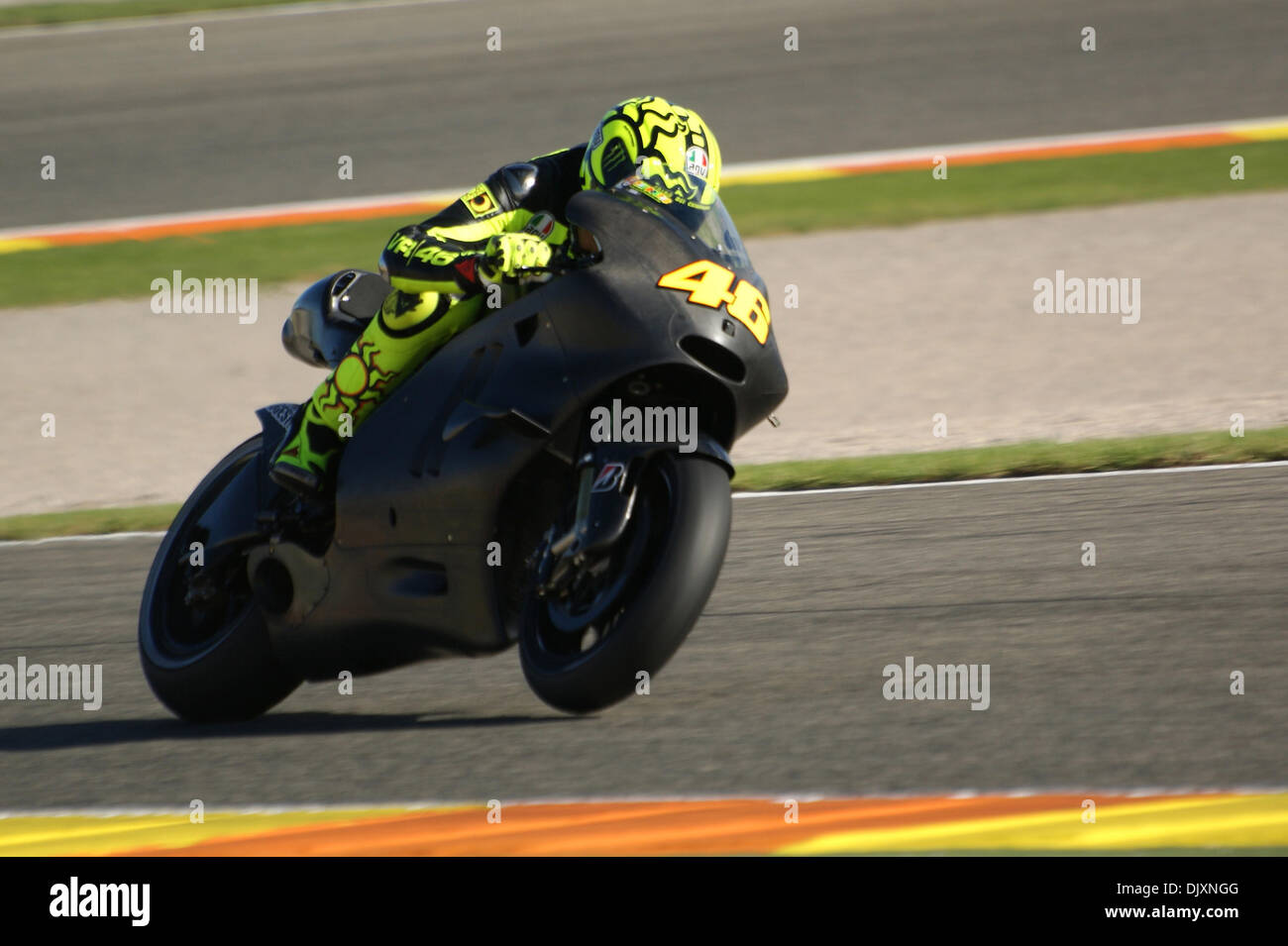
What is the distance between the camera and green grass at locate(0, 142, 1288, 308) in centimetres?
1147

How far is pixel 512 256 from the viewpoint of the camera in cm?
393

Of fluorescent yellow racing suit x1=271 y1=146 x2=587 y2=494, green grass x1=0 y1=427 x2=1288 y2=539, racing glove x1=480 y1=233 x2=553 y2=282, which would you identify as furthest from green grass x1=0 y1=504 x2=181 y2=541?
racing glove x1=480 y1=233 x2=553 y2=282

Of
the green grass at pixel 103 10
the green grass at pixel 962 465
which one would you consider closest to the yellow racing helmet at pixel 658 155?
the green grass at pixel 962 465

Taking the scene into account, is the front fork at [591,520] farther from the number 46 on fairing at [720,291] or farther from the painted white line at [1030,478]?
the painted white line at [1030,478]

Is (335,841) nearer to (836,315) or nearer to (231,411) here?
(231,411)

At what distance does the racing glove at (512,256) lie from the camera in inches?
155

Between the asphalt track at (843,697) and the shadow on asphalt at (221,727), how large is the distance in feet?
0.04

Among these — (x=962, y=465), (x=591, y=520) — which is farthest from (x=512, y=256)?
(x=962, y=465)

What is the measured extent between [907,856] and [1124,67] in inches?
452

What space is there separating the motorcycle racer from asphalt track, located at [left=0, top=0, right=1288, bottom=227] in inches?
318

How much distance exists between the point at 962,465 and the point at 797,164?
224 inches

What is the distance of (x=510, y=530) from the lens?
163 inches
